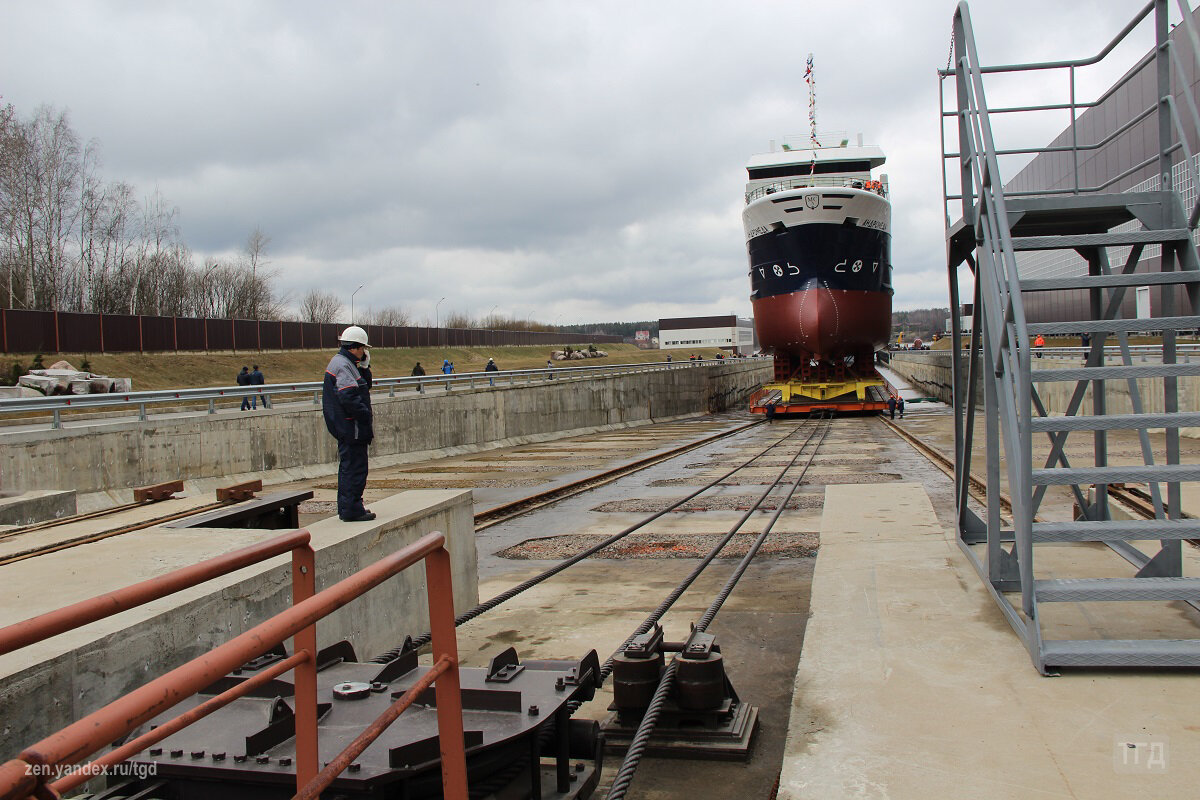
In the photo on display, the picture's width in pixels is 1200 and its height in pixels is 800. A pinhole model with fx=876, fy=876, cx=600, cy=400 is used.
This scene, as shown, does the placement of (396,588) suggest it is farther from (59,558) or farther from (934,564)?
(934,564)

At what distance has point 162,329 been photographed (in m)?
41.7

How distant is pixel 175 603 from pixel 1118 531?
418cm

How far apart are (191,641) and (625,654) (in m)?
1.89

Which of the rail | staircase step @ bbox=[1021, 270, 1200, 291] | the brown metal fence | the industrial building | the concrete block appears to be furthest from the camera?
the industrial building

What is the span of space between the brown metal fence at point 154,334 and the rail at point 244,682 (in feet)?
119

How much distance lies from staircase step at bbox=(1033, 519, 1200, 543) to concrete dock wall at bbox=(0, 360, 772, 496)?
1214cm

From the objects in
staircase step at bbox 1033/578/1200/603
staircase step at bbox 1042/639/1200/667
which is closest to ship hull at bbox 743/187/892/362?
staircase step at bbox 1033/578/1200/603

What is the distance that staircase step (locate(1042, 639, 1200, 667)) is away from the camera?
377cm

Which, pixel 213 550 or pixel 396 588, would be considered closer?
pixel 213 550

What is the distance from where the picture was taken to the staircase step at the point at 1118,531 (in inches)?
156

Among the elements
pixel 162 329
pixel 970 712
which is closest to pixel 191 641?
pixel 970 712

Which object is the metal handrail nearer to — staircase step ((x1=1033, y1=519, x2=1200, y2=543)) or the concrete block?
staircase step ((x1=1033, y1=519, x2=1200, y2=543))

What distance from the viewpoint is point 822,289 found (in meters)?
29.8

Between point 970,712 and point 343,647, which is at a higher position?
point 343,647
